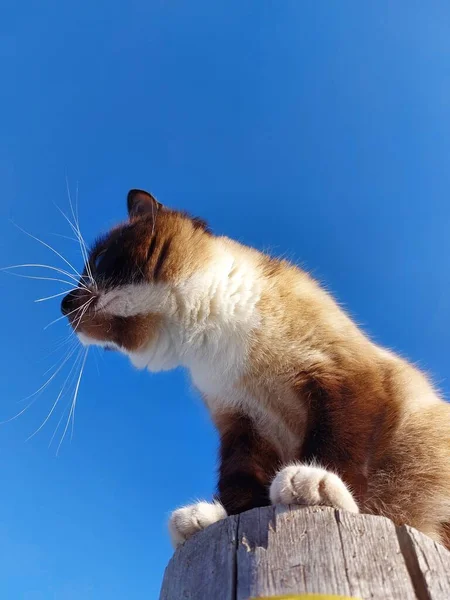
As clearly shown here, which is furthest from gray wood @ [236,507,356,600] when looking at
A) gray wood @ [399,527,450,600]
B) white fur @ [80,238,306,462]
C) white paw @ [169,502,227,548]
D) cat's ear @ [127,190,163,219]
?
cat's ear @ [127,190,163,219]

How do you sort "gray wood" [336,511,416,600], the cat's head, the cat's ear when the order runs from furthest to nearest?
the cat's ear < the cat's head < "gray wood" [336,511,416,600]

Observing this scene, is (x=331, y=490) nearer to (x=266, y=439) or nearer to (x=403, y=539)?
(x=403, y=539)

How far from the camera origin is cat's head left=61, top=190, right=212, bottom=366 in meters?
3.16

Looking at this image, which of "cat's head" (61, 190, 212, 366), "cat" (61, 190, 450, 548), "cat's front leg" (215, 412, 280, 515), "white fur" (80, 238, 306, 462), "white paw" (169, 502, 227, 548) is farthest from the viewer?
"cat's head" (61, 190, 212, 366)

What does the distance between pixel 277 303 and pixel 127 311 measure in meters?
0.86

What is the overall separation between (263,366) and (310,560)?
60.3 inches

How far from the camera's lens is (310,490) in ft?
6.06

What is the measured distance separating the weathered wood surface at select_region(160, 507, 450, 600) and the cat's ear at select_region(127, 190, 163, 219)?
2.55 m

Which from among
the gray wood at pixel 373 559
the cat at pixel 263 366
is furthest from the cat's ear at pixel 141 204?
the gray wood at pixel 373 559

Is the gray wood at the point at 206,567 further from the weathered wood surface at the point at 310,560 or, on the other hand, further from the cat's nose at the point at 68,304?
the cat's nose at the point at 68,304

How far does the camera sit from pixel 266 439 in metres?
2.98

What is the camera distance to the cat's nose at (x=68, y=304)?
333 cm

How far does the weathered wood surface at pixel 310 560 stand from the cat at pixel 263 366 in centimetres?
49

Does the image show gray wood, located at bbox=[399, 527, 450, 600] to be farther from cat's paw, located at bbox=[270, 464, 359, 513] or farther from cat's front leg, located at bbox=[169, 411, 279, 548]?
cat's front leg, located at bbox=[169, 411, 279, 548]
